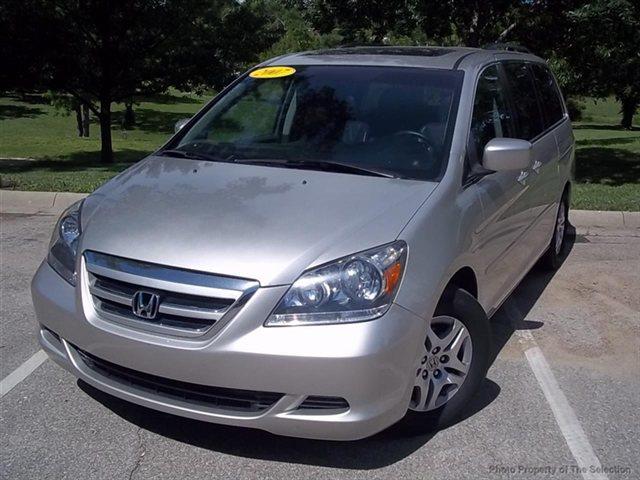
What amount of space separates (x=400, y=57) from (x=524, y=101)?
1.17 meters

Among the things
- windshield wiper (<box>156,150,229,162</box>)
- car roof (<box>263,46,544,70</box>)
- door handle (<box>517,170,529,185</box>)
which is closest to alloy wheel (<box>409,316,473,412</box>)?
door handle (<box>517,170,529,185</box>)

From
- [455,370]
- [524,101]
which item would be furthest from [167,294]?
[524,101]

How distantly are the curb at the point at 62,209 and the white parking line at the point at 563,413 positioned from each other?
3212 mm

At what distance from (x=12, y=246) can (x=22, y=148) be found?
14.8 m

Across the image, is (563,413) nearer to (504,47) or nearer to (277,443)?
(277,443)

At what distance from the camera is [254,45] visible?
608 inches

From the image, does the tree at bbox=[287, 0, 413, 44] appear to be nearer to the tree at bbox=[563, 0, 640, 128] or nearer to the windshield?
the tree at bbox=[563, 0, 640, 128]

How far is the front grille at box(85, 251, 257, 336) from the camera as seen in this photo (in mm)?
2959

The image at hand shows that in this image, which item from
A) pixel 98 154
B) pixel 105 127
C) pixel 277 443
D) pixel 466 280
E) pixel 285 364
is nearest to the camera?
pixel 285 364

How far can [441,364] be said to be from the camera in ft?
11.6

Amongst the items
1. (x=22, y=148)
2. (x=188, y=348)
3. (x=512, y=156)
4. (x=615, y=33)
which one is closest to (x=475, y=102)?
(x=512, y=156)

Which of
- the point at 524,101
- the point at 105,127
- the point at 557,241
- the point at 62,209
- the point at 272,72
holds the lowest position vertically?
the point at 105,127

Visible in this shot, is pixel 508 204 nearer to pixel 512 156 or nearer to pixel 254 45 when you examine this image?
pixel 512 156

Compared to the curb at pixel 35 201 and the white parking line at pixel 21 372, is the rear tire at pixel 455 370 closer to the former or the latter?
the white parking line at pixel 21 372
